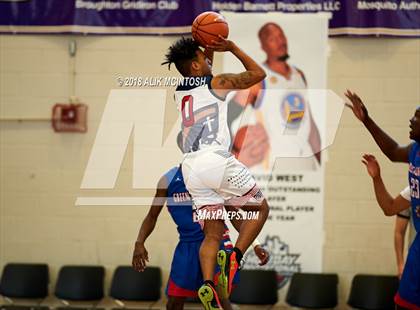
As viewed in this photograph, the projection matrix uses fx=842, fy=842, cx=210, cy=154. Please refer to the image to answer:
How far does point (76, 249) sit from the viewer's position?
386 inches

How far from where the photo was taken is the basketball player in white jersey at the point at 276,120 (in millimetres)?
9391

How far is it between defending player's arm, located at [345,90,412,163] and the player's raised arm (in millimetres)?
795

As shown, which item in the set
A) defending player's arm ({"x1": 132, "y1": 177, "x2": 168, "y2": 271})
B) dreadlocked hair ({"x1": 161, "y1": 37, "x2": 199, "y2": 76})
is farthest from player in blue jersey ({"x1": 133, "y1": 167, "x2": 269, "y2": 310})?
dreadlocked hair ({"x1": 161, "y1": 37, "x2": 199, "y2": 76})

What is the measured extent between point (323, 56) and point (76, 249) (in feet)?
11.8

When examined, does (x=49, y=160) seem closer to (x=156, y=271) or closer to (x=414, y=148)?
(x=156, y=271)

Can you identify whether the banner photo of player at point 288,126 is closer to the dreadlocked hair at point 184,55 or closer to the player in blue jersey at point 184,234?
the player in blue jersey at point 184,234

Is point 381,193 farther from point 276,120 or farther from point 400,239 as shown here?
point 276,120

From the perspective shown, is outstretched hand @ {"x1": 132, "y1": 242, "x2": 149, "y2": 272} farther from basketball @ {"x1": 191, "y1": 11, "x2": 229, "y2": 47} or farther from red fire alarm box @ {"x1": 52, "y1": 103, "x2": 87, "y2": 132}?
red fire alarm box @ {"x1": 52, "y1": 103, "x2": 87, "y2": 132}

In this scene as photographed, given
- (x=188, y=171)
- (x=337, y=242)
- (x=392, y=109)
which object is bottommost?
(x=337, y=242)

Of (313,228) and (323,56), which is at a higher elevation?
(323,56)

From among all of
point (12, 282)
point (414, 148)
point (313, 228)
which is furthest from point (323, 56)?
Answer: point (12, 282)

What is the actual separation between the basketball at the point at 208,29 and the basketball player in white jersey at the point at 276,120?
3357 millimetres

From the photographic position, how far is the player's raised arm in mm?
5879
